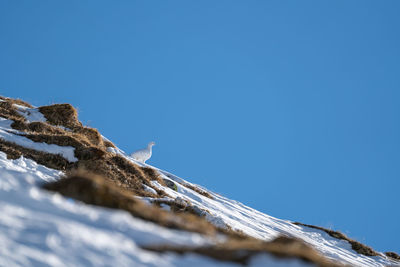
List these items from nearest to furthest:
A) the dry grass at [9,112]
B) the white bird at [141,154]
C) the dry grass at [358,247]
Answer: the dry grass at [9,112] → the dry grass at [358,247] → the white bird at [141,154]

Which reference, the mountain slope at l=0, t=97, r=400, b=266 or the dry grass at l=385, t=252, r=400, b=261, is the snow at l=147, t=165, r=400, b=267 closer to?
the dry grass at l=385, t=252, r=400, b=261

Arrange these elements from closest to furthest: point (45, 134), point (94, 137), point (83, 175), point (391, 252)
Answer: point (83, 175) → point (45, 134) → point (94, 137) → point (391, 252)

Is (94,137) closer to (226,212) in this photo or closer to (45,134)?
(45,134)

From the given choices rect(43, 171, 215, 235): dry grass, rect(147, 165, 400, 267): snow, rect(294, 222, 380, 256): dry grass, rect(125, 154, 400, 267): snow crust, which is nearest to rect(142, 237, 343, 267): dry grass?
rect(43, 171, 215, 235): dry grass

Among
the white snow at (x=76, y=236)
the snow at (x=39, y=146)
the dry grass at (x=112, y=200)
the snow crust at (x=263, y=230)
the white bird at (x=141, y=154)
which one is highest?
the white bird at (x=141, y=154)

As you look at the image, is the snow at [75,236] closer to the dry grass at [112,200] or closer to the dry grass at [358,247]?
the dry grass at [112,200]

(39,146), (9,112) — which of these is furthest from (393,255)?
(9,112)

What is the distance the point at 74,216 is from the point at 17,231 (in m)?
0.86

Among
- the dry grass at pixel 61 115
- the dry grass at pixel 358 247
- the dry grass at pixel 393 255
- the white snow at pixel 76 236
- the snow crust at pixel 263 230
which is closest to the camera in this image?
the white snow at pixel 76 236

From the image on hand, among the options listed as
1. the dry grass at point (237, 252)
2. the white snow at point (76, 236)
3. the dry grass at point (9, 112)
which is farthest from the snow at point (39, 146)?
the dry grass at point (237, 252)

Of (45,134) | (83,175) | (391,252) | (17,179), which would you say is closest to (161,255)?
(83,175)

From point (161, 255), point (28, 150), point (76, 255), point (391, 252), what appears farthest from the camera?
point (391, 252)

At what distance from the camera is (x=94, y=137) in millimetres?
23594

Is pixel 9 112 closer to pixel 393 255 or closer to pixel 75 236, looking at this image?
pixel 75 236
